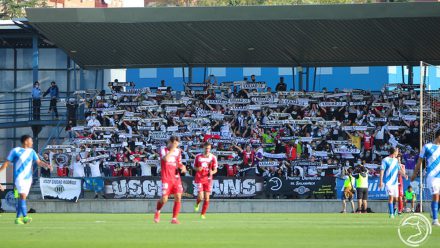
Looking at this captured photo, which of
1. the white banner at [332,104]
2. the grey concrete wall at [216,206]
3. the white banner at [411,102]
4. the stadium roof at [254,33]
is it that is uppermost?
the stadium roof at [254,33]

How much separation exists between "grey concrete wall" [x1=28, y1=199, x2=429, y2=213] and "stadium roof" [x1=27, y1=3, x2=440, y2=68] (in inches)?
340

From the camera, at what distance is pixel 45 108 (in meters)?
56.1

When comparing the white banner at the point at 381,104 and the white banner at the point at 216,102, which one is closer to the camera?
the white banner at the point at 381,104

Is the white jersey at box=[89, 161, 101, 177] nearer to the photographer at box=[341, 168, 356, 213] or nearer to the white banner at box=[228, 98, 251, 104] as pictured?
the white banner at box=[228, 98, 251, 104]

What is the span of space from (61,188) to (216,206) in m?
6.87

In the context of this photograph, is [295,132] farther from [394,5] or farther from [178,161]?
[178,161]

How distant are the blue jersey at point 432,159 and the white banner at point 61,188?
24227 mm

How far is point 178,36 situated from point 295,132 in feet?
24.8

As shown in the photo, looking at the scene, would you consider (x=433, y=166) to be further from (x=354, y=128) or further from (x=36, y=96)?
(x=36, y=96)

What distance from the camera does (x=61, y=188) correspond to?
46094 mm

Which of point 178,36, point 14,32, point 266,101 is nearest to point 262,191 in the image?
point 266,101

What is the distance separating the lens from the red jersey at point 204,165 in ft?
97.8

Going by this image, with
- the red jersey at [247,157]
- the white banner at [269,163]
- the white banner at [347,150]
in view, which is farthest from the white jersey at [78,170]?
the white banner at [347,150]

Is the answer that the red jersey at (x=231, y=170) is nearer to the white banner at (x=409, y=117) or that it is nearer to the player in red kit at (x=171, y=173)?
the white banner at (x=409, y=117)
